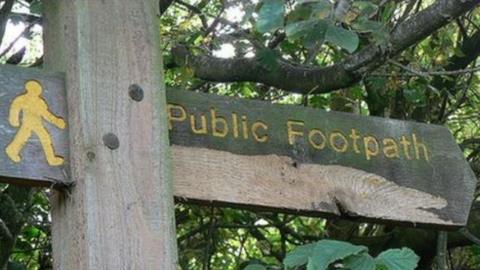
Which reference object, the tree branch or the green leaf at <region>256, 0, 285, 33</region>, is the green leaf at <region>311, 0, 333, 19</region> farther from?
the tree branch

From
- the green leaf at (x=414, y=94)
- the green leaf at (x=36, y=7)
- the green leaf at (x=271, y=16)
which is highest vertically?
the green leaf at (x=36, y=7)

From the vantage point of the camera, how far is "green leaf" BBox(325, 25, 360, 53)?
4.38 ft

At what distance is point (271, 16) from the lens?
135cm

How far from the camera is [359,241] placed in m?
2.68

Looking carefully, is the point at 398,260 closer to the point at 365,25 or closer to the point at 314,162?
the point at 314,162

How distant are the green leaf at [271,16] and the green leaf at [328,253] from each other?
12.7 inches

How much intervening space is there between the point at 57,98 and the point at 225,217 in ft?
5.08

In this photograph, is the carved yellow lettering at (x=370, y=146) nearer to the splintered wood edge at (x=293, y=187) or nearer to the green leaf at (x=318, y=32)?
the splintered wood edge at (x=293, y=187)

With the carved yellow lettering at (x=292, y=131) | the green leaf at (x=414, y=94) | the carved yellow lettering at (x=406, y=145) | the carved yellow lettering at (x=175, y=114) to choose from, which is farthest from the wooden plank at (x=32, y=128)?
the green leaf at (x=414, y=94)

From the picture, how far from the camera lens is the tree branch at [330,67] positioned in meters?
1.52

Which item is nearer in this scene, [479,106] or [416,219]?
[416,219]

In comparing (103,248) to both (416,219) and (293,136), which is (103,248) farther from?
(416,219)

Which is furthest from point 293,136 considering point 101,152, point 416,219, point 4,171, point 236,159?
point 4,171

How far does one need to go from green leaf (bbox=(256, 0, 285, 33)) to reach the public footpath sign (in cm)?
15
